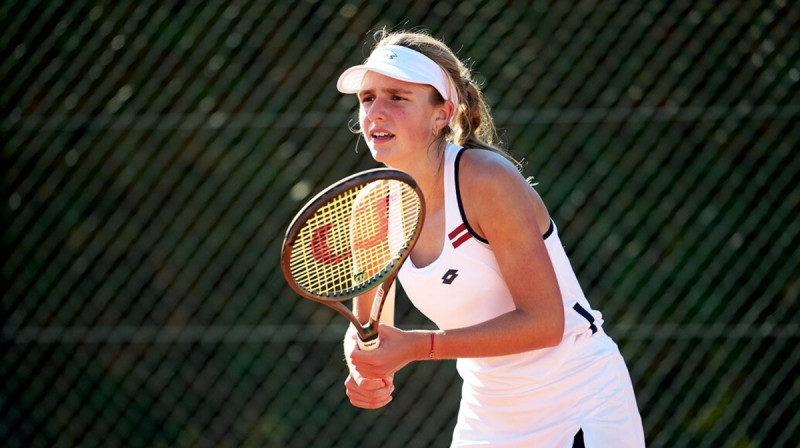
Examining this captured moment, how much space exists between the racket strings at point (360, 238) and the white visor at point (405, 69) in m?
0.20

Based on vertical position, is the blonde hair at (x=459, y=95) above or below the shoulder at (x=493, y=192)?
above

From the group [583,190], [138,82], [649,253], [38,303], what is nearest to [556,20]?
[583,190]

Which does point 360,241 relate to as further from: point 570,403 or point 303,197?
point 303,197

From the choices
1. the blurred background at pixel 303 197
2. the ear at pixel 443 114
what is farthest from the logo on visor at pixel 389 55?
the blurred background at pixel 303 197

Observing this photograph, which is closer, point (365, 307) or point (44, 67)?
point (365, 307)

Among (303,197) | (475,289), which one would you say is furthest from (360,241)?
(303,197)

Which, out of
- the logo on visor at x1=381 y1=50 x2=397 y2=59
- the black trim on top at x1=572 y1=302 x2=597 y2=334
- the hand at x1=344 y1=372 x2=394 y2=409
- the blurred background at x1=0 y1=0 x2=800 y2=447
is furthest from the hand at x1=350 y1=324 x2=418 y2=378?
the blurred background at x1=0 y1=0 x2=800 y2=447

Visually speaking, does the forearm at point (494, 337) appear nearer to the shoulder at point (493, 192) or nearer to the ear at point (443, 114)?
the shoulder at point (493, 192)

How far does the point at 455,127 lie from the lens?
230cm

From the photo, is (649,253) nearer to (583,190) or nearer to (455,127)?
(583,190)

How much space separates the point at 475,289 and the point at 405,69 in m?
0.43

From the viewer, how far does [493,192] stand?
6.53 feet

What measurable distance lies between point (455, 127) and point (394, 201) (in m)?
0.29

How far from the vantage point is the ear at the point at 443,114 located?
217 centimetres
